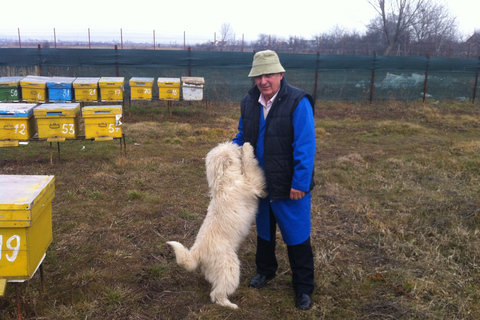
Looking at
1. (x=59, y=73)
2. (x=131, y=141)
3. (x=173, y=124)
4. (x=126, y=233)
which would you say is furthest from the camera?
(x=59, y=73)

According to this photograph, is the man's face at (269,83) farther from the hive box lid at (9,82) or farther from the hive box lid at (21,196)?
the hive box lid at (9,82)

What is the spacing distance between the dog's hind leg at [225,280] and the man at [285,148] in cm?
51

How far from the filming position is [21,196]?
8.55 feet

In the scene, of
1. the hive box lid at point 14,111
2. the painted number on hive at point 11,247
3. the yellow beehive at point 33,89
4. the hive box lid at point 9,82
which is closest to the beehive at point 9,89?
the hive box lid at point 9,82

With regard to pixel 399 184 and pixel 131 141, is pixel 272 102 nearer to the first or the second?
pixel 399 184

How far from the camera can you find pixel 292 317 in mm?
3113

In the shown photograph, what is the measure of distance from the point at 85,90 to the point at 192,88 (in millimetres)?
3282

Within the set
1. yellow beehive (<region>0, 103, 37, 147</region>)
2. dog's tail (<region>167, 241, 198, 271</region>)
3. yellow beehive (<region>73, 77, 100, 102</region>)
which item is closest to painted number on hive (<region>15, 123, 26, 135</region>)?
yellow beehive (<region>0, 103, 37, 147</region>)

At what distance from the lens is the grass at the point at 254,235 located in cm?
320

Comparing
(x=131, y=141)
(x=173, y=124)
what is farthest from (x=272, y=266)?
(x=173, y=124)

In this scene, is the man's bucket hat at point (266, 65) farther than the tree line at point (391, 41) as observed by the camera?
No

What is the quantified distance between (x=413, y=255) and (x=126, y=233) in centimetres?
326

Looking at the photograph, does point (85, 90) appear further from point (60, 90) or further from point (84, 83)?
point (60, 90)

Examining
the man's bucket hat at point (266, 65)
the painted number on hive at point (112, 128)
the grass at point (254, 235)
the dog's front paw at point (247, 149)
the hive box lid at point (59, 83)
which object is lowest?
the grass at point (254, 235)
